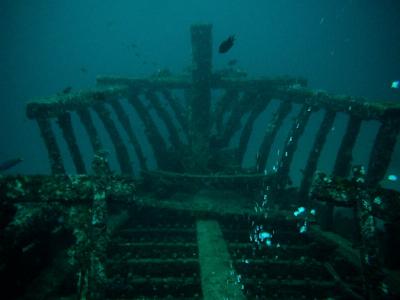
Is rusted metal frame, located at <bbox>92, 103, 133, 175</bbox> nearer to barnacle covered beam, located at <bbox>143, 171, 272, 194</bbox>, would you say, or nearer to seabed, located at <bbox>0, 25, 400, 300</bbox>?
seabed, located at <bbox>0, 25, 400, 300</bbox>

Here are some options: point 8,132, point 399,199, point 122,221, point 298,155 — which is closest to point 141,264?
point 122,221

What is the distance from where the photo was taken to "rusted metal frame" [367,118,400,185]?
182 inches

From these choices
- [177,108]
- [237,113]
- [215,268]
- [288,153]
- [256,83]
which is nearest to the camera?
[215,268]

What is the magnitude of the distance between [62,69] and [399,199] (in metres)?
145

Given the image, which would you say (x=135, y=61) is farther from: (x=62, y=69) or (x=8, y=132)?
(x=8, y=132)

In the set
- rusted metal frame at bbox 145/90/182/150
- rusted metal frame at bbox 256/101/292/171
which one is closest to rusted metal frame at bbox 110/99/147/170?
rusted metal frame at bbox 145/90/182/150

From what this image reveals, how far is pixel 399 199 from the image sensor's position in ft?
8.04

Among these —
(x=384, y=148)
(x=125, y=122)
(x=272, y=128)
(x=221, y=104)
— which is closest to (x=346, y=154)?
(x=384, y=148)

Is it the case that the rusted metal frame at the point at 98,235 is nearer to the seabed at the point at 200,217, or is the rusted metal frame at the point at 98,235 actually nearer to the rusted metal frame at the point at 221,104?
the seabed at the point at 200,217

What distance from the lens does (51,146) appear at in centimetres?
538

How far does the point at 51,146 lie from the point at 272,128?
5.32 metres

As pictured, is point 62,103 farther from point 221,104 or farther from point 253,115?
point 253,115

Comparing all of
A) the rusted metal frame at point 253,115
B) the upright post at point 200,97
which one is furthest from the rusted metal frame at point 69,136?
the rusted metal frame at point 253,115

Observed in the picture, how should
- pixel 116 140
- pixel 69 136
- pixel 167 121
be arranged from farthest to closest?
pixel 167 121
pixel 116 140
pixel 69 136
